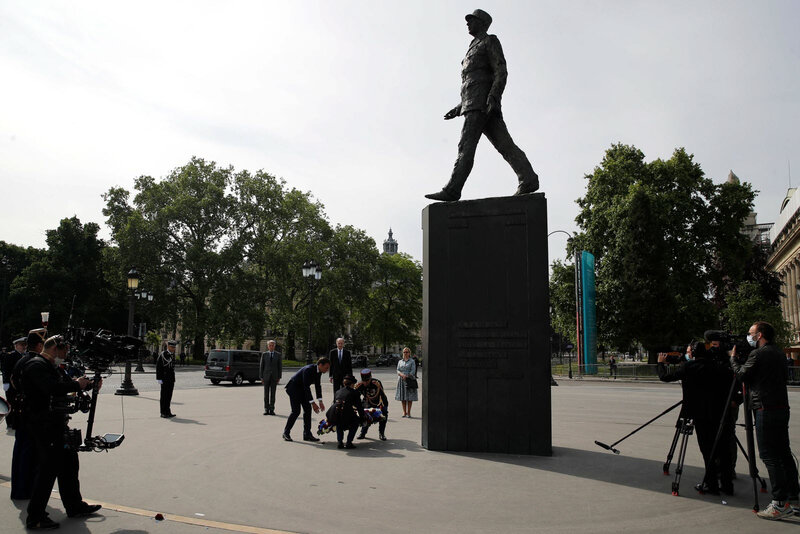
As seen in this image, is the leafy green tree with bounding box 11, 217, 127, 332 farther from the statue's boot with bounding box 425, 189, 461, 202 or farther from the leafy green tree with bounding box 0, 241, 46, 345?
the statue's boot with bounding box 425, 189, 461, 202

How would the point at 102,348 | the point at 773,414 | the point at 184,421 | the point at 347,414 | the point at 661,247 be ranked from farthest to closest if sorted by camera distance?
the point at 661,247
the point at 184,421
the point at 347,414
the point at 102,348
the point at 773,414

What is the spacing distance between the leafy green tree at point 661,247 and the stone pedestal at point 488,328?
34.3 m

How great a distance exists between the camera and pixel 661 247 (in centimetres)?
4091

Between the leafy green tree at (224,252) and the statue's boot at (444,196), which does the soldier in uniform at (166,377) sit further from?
the leafy green tree at (224,252)

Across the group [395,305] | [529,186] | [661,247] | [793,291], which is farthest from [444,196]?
[793,291]

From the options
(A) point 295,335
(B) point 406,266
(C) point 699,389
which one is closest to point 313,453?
(C) point 699,389

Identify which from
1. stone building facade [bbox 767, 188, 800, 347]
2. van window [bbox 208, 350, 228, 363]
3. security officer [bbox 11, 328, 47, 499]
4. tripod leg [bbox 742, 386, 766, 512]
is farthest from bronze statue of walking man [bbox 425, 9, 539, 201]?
stone building facade [bbox 767, 188, 800, 347]

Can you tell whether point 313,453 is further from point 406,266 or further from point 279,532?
point 406,266

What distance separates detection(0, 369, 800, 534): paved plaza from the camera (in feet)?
17.3

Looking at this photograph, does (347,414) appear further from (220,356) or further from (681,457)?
(220,356)

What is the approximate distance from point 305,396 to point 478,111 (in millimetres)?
5756

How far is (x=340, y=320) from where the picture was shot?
60.6 metres

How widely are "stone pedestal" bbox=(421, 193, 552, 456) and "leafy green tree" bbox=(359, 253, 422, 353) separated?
6388cm

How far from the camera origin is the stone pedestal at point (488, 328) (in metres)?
8.54
